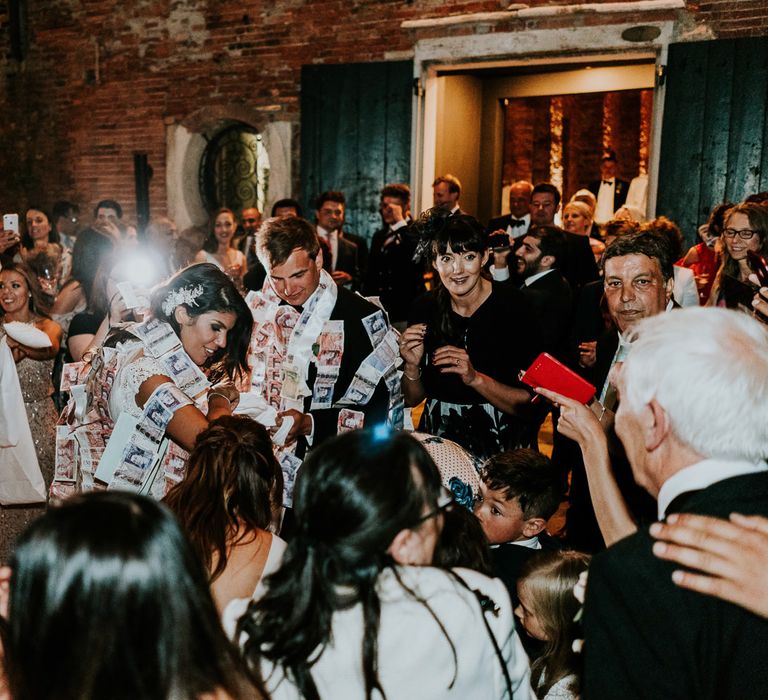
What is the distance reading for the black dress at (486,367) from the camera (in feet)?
11.2

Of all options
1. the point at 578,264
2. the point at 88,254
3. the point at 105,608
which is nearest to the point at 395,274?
the point at 578,264

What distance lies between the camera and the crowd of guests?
116 cm

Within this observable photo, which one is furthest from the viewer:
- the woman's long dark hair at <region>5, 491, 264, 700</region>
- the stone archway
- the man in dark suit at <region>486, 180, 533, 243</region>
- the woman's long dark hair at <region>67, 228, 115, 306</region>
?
the stone archway

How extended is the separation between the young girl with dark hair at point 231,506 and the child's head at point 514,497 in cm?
85

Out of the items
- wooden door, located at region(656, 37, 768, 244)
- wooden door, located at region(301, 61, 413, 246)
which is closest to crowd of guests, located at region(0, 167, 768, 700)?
wooden door, located at region(656, 37, 768, 244)

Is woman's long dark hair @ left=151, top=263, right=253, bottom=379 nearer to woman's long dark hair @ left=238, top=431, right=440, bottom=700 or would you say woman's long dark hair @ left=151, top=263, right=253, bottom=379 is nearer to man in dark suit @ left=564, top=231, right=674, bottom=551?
man in dark suit @ left=564, top=231, right=674, bottom=551

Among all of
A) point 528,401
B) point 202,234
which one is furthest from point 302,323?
point 202,234

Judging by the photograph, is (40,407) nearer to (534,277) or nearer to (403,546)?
(534,277)

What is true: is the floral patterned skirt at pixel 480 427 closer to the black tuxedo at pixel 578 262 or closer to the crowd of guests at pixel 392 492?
the crowd of guests at pixel 392 492

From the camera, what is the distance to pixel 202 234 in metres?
9.34

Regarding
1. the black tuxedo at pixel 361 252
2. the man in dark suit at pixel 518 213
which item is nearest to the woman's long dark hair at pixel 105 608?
the black tuxedo at pixel 361 252

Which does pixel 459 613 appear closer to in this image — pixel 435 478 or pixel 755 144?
pixel 435 478

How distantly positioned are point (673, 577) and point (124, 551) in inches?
33.0

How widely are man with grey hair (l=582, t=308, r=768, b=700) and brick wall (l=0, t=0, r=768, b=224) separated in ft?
21.9
